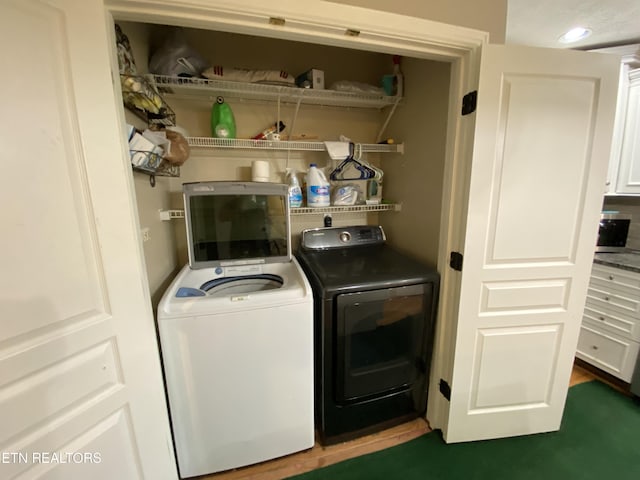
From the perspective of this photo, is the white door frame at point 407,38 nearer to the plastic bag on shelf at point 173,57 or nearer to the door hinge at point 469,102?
the door hinge at point 469,102

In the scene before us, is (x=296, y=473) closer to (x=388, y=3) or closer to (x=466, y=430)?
(x=466, y=430)

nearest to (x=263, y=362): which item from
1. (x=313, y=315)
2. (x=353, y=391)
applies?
(x=313, y=315)

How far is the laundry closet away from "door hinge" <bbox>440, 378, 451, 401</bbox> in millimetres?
682

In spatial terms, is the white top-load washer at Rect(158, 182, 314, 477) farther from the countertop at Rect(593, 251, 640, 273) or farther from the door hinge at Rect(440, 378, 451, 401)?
the countertop at Rect(593, 251, 640, 273)

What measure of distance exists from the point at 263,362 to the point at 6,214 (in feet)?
3.33

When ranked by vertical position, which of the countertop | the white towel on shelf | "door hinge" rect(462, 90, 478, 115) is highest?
"door hinge" rect(462, 90, 478, 115)

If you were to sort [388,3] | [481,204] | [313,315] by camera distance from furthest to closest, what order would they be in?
[313,315]
[481,204]
[388,3]

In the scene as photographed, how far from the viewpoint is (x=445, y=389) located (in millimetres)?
1474

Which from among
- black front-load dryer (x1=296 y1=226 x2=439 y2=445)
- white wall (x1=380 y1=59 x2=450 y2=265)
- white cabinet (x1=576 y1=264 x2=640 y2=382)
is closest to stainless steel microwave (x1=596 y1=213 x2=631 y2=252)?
white cabinet (x1=576 y1=264 x2=640 y2=382)

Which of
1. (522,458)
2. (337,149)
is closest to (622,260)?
(522,458)

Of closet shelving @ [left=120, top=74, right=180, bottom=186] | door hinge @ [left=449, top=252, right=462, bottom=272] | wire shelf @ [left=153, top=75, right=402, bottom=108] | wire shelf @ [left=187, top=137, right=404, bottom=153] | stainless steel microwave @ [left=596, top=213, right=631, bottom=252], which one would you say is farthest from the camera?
stainless steel microwave @ [left=596, top=213, right=631, bottom=252]

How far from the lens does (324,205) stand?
5.80ft

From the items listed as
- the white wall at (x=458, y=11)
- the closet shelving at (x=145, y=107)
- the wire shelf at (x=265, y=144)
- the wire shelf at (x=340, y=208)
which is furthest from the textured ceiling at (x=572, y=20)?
the closet shelving at (x=145, y=107)

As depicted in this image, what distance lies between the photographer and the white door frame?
3.00 feet
